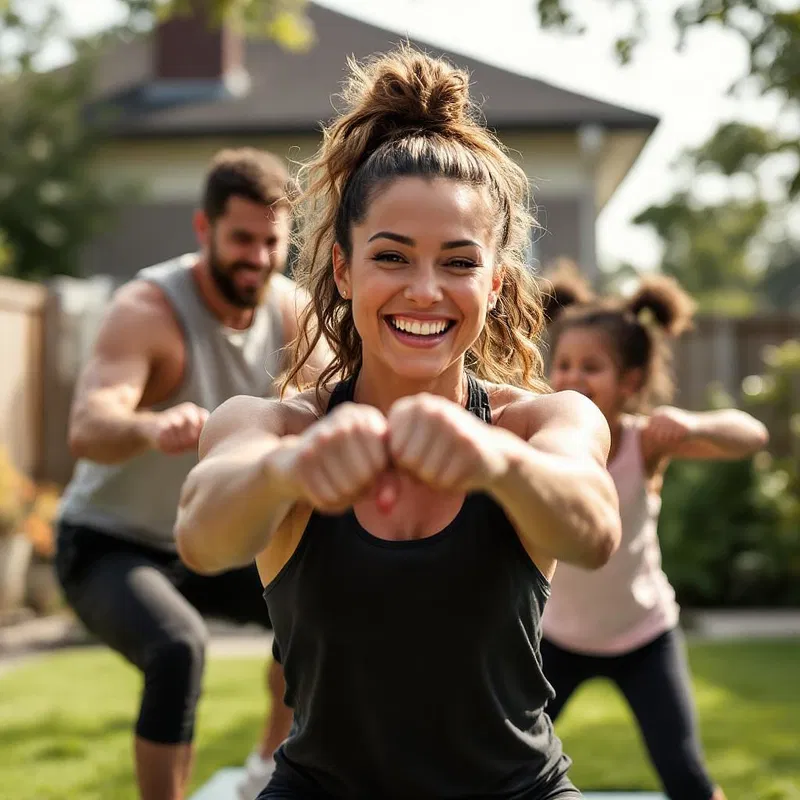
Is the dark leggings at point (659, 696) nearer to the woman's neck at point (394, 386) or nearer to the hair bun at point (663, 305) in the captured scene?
the hair bun at point (663, 305)

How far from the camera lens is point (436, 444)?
1673 millimetres

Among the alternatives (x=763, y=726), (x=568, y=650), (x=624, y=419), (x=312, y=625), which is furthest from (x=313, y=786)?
(x=763, y=726)

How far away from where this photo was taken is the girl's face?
419cm

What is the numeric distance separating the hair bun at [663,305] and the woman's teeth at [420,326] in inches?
90.6

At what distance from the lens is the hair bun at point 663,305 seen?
4469 millimetres

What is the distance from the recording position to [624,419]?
13.8 ft

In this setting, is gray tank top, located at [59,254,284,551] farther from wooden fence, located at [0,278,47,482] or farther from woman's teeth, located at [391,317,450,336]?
wooden fence, located at [0,278,47,482]

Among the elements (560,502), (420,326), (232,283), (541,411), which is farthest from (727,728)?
(560,502)

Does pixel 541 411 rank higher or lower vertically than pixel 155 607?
higher

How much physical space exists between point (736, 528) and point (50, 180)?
12.7 meters

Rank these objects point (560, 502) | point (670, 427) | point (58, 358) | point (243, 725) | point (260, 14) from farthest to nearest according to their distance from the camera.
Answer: point (58, 358) < point (260, 14) < point (243, 725) < point (670, 427) < point (560, 502)

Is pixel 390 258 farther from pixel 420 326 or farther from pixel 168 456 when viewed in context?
pixel 168 456

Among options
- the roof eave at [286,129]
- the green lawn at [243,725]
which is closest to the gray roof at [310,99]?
the roof eave at [286,129]

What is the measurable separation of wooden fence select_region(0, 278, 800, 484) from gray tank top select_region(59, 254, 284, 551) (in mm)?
5372
